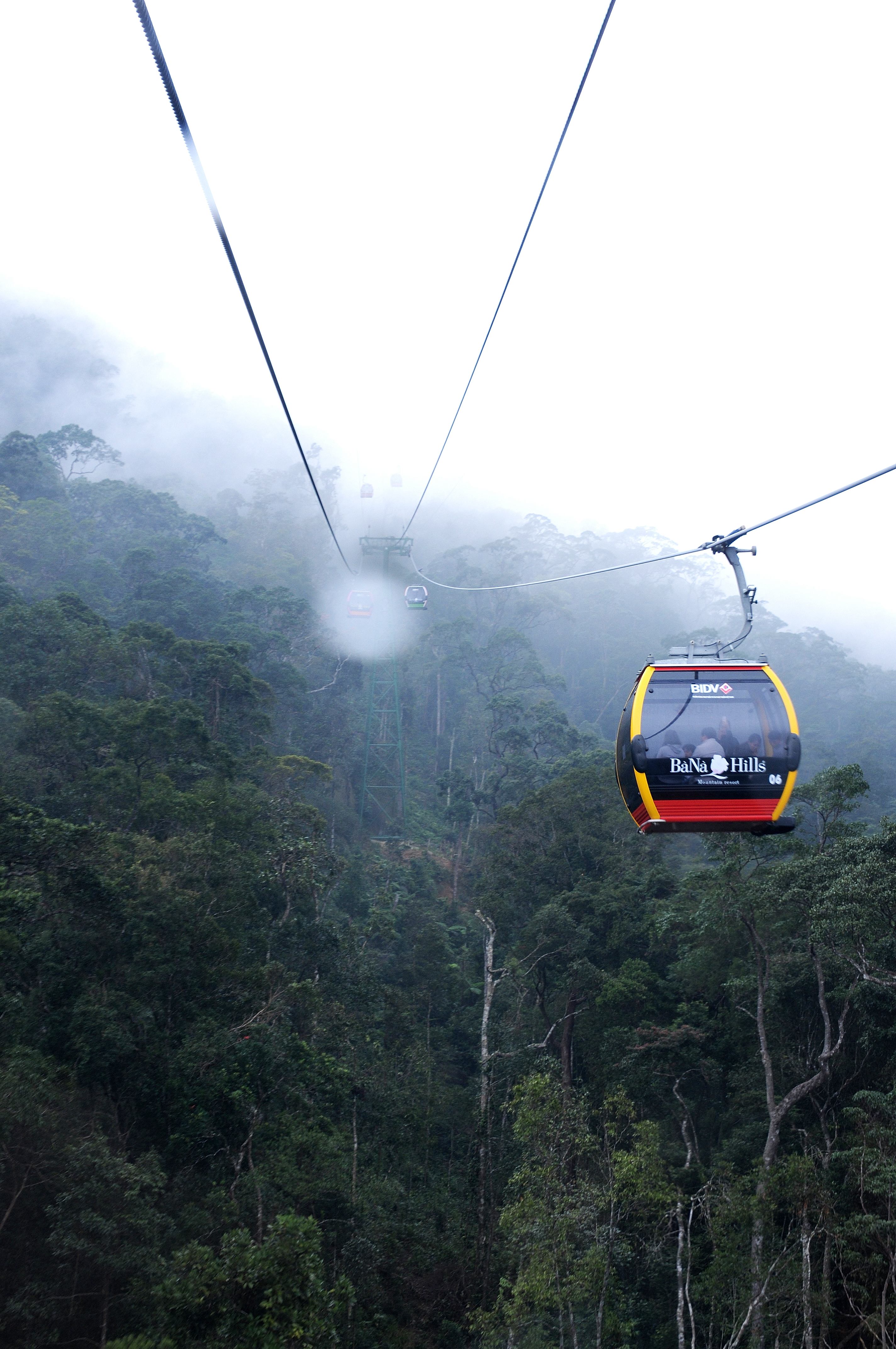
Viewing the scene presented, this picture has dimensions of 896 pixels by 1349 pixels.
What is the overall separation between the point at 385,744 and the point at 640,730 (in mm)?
31022

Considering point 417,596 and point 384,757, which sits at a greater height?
point 384,757

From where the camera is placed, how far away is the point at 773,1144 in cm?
1145

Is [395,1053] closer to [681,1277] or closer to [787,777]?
[681,1277]

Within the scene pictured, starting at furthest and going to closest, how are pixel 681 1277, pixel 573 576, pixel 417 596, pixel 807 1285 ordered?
1. pixel 417 596
2. pixel 681 1277
3. pixel 807 1285
4. pixel 573 576

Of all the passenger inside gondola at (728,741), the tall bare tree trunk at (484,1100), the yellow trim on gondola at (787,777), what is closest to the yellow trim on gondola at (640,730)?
the passenger inside gondola at (728,741)

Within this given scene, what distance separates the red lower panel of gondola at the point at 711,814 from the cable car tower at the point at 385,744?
21.2 metres

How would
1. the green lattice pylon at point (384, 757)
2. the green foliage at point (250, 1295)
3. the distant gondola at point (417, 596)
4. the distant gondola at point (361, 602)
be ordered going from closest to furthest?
the green foliage at point (250, 1295)
the distant gondola at point (417, 596)
the distant gondola at point (361, 602)
the green lattice pylon at point (384, 757)

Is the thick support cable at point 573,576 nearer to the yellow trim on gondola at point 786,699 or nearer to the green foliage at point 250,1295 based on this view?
the yellow trim on gondola at point 786,699

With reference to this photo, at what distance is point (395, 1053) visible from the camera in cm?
1820

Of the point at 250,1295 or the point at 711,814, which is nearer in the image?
the point at 711,814

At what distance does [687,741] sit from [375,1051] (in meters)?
13.6

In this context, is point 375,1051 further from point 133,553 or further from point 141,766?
point 133,553

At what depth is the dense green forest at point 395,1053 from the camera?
8.72 m

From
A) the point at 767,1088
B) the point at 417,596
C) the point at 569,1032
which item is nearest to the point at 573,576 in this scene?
the point at 767,1088
